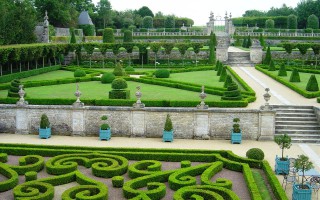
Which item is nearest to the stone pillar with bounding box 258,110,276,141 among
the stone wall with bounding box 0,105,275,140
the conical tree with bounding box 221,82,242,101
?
the stone wall with bounding box 0,105,275,140

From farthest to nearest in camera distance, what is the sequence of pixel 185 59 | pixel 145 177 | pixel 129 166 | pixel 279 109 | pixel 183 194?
pixel 185 59 < pixel 279 109 < pixel 129 166 < pixel 145 177 < pixel 183 194

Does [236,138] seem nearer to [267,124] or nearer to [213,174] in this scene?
[267,124]

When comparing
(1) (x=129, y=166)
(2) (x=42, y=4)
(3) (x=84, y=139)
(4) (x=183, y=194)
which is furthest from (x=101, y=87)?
(2) (x=42, y=4)

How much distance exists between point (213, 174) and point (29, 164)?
25.7 feet

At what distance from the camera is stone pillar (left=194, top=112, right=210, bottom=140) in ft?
82.9

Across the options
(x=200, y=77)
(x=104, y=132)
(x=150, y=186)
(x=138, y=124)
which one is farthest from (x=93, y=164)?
(x=200, y=77)

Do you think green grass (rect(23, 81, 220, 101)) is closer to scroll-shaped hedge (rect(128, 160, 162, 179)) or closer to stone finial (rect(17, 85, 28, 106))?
stone finial (rect(17, 85, 28, 106))

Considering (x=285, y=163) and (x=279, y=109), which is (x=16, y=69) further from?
(x=285, y=163)

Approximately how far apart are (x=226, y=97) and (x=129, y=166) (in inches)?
423

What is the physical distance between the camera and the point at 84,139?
25375 millimetres

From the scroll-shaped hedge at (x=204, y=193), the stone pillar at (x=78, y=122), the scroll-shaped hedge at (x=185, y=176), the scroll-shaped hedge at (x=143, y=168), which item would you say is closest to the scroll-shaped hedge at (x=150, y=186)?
the scroll-shaped hedge at (x=185, y=176)

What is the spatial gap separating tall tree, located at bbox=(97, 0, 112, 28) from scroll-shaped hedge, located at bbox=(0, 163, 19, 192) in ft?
248

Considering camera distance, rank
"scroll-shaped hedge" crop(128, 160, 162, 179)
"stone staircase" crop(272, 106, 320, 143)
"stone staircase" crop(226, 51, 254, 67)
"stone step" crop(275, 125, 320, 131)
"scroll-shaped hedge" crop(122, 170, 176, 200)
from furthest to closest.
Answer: "stone staircase" crop(226, 51, 254, 67) < "stone step" crop(275, 125, 320, 131) < "stone staircase" crop(272, 106, 320, 143) < "scroll-shaped hedge" crop(128, 160, 162, 179) < "scroll-shaped hedge" crop(122, 170, 176, 200)

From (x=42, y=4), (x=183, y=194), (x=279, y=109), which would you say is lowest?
(x=183, y=194)
